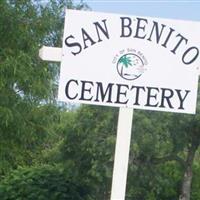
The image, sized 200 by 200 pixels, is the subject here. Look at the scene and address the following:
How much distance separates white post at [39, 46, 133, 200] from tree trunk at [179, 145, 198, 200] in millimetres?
11106

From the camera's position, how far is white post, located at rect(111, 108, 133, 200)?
17.3 feet

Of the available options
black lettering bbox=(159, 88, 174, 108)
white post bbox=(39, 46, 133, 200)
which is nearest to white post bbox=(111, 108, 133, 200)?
white post bbox=(39, 46, 133, 200)

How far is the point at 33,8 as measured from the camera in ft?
26.3

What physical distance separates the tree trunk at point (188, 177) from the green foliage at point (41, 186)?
2.67 m

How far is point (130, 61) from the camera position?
5.23 metres

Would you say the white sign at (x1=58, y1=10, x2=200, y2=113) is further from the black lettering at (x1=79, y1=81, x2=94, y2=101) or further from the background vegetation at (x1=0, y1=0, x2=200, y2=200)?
the background vegetation at (x1=0, y1=0, x2=200, y2=200)

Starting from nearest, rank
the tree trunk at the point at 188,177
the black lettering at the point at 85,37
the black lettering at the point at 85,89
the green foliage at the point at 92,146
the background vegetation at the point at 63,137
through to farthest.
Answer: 1. the black lettering at the point at 85,89
2. the black lettering at the point at 85,37
3. the background vegetation at the point at 63,137
4. the green foliage at the point at 92,146
5. the tree trunk at the point at 188,177

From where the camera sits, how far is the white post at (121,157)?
5.27 metres

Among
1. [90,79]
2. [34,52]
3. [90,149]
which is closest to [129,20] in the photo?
[90,79]

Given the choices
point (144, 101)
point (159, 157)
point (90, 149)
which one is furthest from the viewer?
point (159, 157)

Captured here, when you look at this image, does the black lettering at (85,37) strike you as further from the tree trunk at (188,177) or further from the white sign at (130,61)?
the tree trunk at (188,177)

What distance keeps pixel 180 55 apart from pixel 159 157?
A: 34.0ft

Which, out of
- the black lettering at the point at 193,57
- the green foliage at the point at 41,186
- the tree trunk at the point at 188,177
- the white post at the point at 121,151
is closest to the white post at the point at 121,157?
the white post at the point at 121,151

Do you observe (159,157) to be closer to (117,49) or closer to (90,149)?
(90,149)
